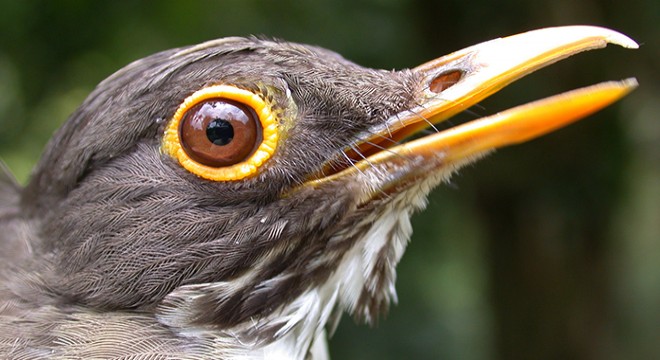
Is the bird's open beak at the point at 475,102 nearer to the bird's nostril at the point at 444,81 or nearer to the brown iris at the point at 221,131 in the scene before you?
the bird's nostril at the point at 444,81

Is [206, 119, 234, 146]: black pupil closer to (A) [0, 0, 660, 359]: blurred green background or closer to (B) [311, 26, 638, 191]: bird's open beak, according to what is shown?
(B) [311, 26, 638, 191]: bird's open beak

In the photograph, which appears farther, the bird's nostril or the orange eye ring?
the bird's nostril

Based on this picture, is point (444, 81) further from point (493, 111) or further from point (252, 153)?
point (493, 111)

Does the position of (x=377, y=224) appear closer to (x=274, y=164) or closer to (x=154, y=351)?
(x=274, y=164)

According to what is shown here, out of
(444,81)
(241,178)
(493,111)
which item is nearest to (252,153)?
(241,178)

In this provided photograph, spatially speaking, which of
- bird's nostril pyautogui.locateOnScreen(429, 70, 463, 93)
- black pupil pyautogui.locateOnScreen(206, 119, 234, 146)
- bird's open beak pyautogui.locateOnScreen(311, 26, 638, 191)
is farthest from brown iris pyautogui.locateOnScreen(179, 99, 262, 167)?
bird's nostril pyautogui.locateOnScreen(429, 70, 463, 93)

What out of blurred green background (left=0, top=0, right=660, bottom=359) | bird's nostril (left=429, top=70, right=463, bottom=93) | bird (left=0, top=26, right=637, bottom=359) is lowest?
bird (left=0, top=26, right=637, bottom=359)

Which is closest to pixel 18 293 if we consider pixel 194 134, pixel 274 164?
pixel 194 134
